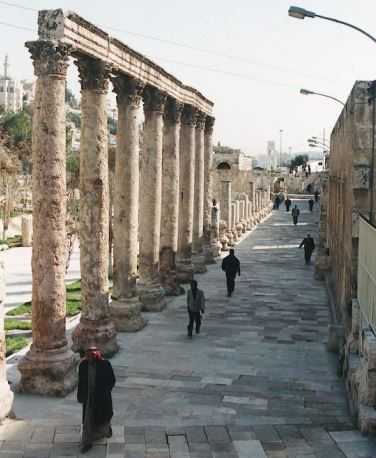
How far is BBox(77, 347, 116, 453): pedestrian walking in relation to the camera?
25.8ft

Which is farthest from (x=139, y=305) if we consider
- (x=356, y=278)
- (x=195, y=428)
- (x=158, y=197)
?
(x=195, y=428)

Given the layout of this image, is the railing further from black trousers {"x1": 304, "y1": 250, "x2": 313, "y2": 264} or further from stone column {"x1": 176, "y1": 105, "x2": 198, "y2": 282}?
black trousers {"x1": 304, "y1": 250, "x2": 313, "y2": 264}

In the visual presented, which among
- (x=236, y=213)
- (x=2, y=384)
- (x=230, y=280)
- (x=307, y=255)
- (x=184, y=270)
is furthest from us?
(x=236, y=213)

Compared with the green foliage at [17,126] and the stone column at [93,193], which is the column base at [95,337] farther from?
the green foliage at [17,126]

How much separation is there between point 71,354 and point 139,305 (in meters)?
3.96

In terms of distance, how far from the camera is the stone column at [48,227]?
9945 millimetres

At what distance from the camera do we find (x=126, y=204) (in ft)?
45.3

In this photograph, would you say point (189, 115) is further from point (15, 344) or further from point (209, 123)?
point (15, 344)

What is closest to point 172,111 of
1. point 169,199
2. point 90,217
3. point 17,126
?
point 169,199

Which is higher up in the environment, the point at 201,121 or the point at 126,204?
the point at 201,121

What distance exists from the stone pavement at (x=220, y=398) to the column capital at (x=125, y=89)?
5110mm

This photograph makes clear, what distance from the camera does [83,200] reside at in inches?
462

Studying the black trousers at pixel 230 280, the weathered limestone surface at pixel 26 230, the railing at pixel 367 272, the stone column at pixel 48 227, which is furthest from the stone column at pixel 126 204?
the weathered limestone surface at pixel 26 230

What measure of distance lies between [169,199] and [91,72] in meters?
6.84
